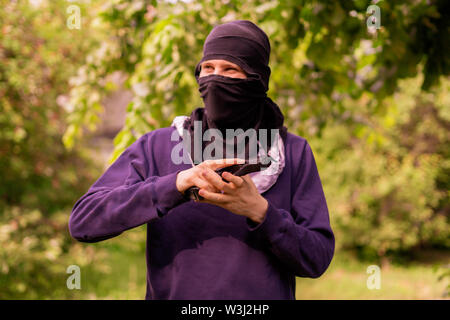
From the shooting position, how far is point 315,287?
9039mm

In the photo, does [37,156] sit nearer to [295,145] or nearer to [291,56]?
[291,56]

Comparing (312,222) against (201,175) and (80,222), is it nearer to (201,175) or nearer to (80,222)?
(201,175)

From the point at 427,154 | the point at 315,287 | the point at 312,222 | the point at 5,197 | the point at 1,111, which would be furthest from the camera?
the point at 427,154

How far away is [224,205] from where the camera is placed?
1415 mm

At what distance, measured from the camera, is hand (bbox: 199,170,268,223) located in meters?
1.36

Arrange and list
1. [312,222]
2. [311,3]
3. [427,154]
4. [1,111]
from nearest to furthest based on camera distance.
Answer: [312,222]
[311,3]
[1,111]
[427,154]

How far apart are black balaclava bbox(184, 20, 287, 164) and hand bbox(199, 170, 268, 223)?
0.27 m

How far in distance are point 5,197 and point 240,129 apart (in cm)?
606

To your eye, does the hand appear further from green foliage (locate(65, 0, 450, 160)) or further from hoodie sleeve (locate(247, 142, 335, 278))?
green foliage (locate(65, 0, 450, 160))

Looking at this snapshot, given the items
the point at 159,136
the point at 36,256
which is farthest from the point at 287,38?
the point at 36,256

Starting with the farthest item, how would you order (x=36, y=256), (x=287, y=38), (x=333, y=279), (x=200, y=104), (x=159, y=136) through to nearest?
(x=333, y=279) < (x=200, y=104) < (x=36, y=256) < (x=287, y=38) < (x=159, y=136)

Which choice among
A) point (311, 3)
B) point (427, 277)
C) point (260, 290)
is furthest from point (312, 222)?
point (427, 277)

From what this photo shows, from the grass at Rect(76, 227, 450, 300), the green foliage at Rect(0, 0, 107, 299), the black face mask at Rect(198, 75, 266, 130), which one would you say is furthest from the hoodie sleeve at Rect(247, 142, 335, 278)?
the grass at Rect(76, 227, 450, 300)

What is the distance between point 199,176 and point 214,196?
75 mm
